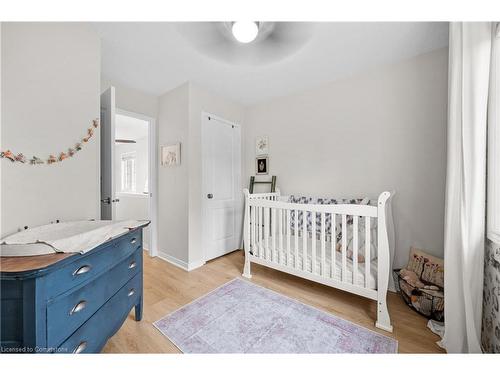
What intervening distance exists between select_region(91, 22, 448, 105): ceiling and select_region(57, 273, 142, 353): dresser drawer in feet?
6.23

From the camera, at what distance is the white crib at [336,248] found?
1.47 meters

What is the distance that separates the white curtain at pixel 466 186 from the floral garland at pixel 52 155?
100.0 inches

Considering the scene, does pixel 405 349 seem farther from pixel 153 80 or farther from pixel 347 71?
pixel 153 80

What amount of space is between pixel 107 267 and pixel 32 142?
2.98 ft

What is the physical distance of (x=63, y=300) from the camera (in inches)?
32.3

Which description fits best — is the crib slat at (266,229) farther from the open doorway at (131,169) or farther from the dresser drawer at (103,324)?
the open doorway at (131,169)

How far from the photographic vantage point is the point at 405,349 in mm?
1267

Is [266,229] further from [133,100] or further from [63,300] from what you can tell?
[133,100]

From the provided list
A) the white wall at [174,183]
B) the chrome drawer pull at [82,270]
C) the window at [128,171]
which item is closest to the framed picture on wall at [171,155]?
the white wall at [174,183]

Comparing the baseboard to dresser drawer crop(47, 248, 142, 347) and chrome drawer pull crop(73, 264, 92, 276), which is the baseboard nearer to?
dresser drawer crop(47, 248, 142, 347)

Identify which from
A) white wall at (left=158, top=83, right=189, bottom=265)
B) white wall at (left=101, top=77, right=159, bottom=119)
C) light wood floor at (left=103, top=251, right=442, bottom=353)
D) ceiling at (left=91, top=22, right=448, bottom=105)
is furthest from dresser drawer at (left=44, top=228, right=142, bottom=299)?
white wall at (left=101, top=77, right=159, bottom=119)

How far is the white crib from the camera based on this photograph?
1.47m
